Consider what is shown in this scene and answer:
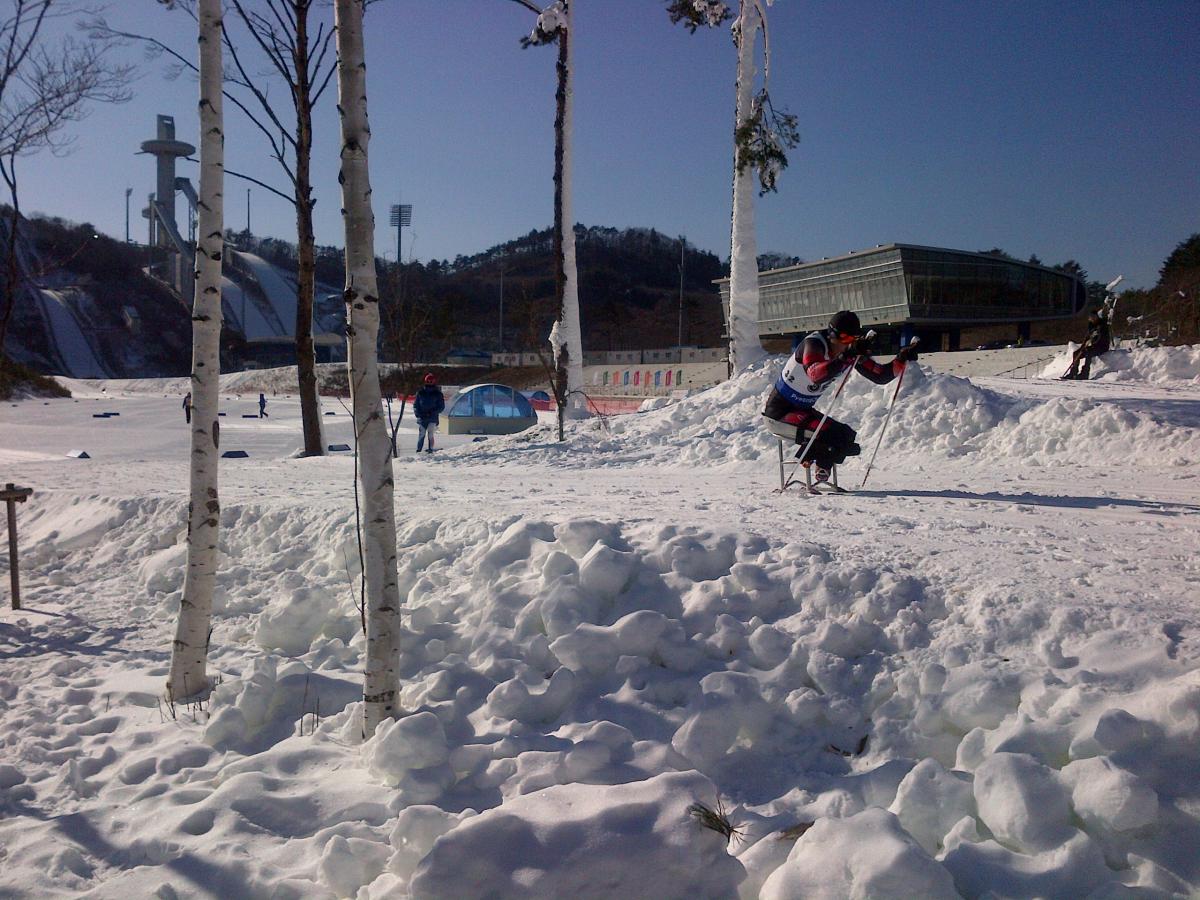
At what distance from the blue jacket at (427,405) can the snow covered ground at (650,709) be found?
395 inches

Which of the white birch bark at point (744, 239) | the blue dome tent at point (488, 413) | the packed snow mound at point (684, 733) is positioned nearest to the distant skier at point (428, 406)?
the white birch bark at point (744, 239)

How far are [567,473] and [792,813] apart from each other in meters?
8.73

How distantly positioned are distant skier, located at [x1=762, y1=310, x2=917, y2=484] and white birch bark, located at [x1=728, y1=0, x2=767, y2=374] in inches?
422

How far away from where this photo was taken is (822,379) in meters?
7.84

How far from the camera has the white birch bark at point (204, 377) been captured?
5.29 meters

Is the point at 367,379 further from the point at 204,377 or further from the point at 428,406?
the point at 428,406

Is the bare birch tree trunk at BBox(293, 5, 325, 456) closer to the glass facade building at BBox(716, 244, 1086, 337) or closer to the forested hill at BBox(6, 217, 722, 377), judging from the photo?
the forested hill at BBox(6, 217, 722, 377)

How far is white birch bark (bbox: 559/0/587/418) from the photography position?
1873 cm

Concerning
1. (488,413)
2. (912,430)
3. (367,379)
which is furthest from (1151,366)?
(367,379)

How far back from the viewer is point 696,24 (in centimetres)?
1927

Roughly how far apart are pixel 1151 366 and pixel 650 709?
1987 centimetres

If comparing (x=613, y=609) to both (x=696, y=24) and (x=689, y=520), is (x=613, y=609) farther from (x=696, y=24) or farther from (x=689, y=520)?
(x=696, y=24)

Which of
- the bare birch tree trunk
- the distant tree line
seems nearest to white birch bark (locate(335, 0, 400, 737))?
the bare birch tree trunk

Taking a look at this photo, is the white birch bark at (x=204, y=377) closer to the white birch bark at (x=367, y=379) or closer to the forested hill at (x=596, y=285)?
the white birch bark at (x=367, y=379)
